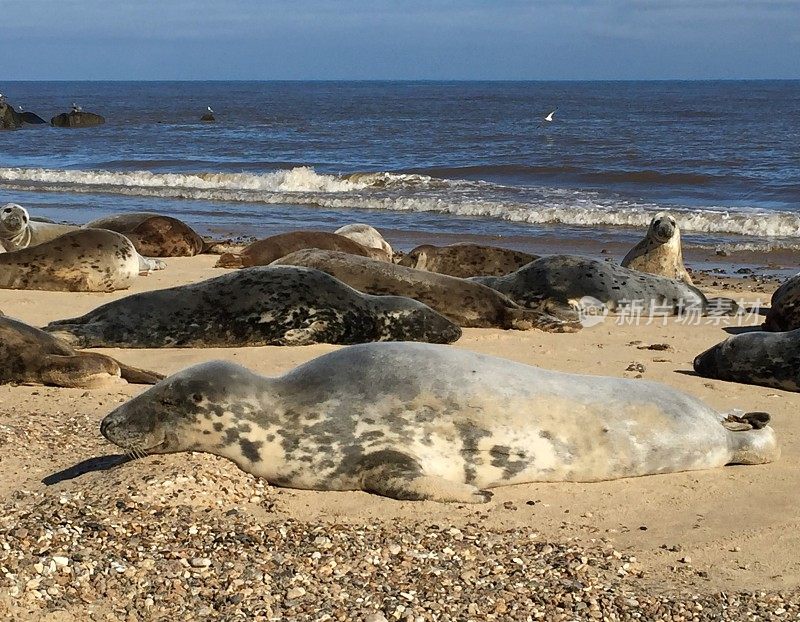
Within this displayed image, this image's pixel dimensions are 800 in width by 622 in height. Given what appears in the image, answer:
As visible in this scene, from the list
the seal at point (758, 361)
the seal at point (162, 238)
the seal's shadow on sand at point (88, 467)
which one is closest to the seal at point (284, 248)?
the seal at point (162, 238)

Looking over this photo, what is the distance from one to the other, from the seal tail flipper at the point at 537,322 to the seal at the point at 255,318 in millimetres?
1134

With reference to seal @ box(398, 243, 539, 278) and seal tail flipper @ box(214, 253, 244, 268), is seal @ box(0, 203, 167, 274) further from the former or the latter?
seal @ box(398, 243, 539, 278)

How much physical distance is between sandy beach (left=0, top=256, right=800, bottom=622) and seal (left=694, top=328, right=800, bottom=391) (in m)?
1.34

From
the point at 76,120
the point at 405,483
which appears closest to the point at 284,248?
the point at 405,483

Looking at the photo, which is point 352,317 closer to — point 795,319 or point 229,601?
point 795,319

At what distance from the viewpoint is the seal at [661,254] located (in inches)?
446

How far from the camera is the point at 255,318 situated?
7.71 m

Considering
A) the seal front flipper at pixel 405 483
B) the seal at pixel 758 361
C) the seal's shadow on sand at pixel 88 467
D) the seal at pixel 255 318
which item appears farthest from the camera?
the seal at pixel 255 318

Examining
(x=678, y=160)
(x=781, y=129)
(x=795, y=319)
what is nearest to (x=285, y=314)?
(x=795, y=319)

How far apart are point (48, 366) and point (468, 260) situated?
5.77 m

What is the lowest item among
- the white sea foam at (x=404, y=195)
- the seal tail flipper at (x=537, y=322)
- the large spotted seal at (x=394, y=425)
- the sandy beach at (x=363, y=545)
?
the white sea foam at (x=404, y=195)

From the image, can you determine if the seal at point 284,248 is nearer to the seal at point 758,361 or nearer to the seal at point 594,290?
the seal at point 594,290

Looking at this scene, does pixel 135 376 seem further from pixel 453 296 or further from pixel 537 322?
pixel 537 322

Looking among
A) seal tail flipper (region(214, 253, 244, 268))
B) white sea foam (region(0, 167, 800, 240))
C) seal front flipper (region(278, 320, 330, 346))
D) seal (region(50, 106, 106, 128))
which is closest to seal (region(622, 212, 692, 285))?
seal tail flipper (region(214, 253, 244, 268))
